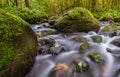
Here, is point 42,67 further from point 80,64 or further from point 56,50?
point 80,64

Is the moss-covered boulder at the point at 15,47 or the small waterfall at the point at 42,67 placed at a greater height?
the moss-covered boulder at the point at 15,47

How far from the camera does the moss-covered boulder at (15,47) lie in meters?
2.99

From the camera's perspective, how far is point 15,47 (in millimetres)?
3203

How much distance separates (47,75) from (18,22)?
116 cm

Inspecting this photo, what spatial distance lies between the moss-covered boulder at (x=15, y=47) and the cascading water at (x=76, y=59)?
38cm

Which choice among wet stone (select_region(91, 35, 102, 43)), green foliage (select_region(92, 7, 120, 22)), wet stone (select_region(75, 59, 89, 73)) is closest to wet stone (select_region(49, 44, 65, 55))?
wet stone (select_region(75, 59, 89, 73))

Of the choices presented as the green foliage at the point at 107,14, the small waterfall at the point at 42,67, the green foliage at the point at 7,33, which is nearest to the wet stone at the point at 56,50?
the small waterfall at the point at 42,67

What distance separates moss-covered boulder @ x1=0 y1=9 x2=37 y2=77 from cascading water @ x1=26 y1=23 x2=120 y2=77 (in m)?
0.38

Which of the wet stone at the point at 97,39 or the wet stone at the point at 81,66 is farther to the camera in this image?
the wet stone at the point at 97,39

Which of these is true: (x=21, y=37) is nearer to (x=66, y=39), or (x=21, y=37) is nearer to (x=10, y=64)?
(x=10, y=64)

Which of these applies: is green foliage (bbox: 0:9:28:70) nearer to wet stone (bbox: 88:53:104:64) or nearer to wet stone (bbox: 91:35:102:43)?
wet stone (bbox: 88:53:104:64)

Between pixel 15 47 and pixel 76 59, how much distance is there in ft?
4.60

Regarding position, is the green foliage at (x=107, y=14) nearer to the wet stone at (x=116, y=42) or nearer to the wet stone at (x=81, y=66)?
the wet stone at (x=116, y=42)

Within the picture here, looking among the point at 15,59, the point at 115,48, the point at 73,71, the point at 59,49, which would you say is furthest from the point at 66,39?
the point at 15,59
